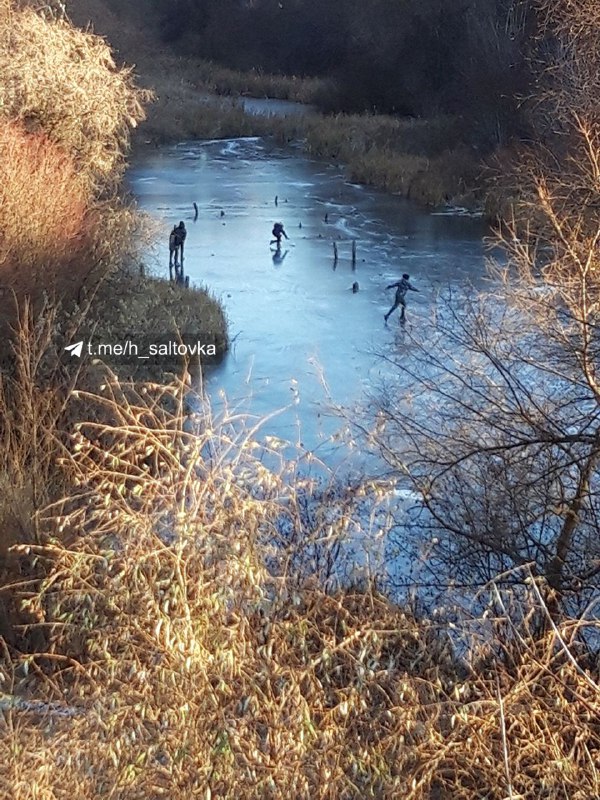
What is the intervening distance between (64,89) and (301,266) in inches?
259

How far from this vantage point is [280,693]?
387 centimetres

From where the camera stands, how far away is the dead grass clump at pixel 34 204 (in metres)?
9.87

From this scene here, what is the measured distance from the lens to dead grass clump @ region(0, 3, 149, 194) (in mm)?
11945

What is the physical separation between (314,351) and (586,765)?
988 cm

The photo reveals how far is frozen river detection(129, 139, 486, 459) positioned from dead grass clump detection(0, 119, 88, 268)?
2520 millimetres

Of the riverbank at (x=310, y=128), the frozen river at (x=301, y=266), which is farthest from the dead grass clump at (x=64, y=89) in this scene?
the riverbank at (x=310, y=128)

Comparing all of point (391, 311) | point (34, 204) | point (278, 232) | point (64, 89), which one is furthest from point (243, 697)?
point (278, 232)

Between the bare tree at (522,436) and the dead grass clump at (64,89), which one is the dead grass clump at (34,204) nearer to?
the dead grass clump at (64,89)

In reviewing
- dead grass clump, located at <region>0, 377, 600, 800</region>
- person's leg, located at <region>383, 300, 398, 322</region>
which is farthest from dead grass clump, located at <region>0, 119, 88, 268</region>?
dead grass clump, located at <region>0, 377, 600, 800</region>

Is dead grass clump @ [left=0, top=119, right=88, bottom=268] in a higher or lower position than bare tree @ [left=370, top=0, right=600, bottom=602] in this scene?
higher

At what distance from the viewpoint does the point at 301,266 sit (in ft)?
59.0

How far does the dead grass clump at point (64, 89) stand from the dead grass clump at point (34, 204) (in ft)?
1.53

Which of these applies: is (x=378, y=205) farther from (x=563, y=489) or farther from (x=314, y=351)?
(x=563, y=489)

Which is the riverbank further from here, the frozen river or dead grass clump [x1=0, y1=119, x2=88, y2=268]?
dead grass clump [x1=0, y1=119, x2=88, y2=268]
